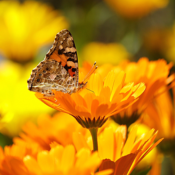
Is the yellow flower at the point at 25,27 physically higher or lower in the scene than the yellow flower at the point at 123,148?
higher

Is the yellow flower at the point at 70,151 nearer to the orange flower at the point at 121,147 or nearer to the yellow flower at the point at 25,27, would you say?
the orange flower at the point at 121,147

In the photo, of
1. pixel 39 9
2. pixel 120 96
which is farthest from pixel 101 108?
pixel 39 9

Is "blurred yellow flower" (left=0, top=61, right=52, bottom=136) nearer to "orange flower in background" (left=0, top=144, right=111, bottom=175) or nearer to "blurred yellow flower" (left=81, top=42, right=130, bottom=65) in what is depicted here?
"blurred yellow flower" (left=81, top=42, right=130, bottom=65)

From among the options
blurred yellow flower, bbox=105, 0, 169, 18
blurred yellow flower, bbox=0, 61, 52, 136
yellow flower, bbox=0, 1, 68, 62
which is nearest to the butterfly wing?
blurred yellow flower, bbox=0, 61, 52, 136

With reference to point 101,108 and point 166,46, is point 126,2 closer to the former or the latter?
point 166,46

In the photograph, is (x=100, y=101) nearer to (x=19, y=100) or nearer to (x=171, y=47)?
(x=19, y=100)

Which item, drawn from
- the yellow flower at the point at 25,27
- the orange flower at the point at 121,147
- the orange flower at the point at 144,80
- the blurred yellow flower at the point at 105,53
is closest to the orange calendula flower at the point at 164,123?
the orange flower at the point at 144,80
